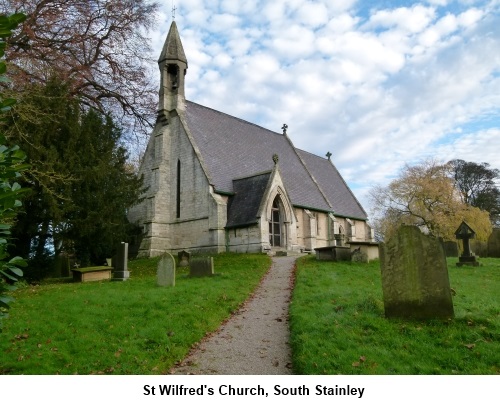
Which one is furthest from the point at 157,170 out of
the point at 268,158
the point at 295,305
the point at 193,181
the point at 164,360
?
the point at 164,360

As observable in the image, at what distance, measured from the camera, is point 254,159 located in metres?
27.5

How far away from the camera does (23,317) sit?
8.63 meters

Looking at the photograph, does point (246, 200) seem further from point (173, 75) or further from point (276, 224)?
point (173, 75)

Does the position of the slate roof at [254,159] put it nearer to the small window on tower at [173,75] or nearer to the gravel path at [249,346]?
the small window on tower at [173,75]

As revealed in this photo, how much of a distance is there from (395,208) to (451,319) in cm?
3175

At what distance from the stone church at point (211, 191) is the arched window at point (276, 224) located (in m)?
0.06

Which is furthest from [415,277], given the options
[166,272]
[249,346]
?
[166,272]

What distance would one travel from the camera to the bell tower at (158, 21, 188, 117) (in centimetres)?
2538

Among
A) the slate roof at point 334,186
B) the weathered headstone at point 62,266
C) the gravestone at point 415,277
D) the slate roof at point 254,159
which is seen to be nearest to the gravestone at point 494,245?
the slate roof at point 254,159

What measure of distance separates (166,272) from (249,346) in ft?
19.1

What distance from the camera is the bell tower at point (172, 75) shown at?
2538 centimetres

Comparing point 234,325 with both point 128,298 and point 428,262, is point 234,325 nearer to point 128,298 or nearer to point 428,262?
point 128,298

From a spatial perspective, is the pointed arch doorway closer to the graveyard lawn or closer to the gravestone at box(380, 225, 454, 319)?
the graveyard lawn

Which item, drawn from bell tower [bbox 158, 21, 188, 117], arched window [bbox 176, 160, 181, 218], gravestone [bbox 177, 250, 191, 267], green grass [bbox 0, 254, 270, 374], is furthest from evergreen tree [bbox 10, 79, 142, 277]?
bell tower [bbox 158, 21, 188, 117]
